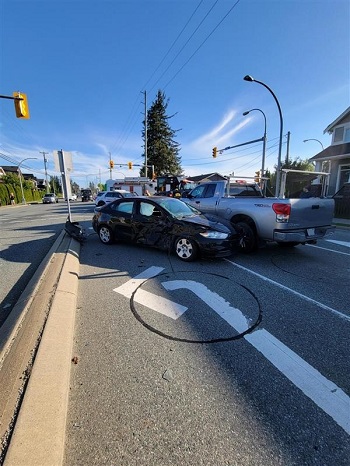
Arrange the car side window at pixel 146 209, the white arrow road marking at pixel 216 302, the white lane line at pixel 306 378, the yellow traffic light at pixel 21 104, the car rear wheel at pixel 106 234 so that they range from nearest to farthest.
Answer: the white lane line at pixel 306 378
the white arrow road marking at pixel 216 302
the car side window at pixel 146 209
the car rear wheel at pixel 106 234
the yellow traffic light at pixel 21 104

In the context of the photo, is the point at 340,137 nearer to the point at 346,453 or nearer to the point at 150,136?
the point at 346,453

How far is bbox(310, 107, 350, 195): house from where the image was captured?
751 inches

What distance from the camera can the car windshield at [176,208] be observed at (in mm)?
6240

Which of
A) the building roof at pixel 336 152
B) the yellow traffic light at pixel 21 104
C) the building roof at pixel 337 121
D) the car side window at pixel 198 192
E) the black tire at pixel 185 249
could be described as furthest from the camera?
the building roof at pixel 337 121

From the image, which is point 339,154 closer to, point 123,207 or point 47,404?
point 123,207

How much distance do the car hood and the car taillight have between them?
1.10m

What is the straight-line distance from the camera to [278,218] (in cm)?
561

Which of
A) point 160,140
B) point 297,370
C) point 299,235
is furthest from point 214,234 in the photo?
point 160,140

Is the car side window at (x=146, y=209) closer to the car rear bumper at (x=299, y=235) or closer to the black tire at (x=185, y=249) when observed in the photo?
the black tire at (x=185, y=249)

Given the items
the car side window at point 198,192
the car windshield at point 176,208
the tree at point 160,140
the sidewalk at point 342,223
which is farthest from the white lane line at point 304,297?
the tree at point 160,140

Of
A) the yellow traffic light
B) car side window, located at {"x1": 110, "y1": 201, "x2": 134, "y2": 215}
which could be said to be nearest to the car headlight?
car side window, located at {"x1": 110, "y1": 201, "x2": 134, "y2": 215}

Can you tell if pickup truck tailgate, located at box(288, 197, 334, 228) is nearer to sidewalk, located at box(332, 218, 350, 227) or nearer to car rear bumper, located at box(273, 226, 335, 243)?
car rear bumper, located at box(273, 226, 335, 243)

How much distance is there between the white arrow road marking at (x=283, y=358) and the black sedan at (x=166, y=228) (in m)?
1.39

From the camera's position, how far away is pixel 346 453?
1.68 metres
